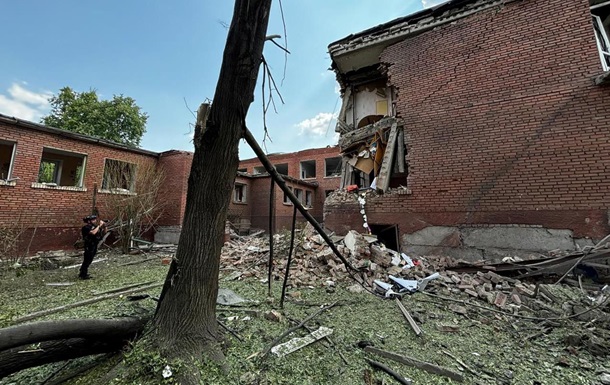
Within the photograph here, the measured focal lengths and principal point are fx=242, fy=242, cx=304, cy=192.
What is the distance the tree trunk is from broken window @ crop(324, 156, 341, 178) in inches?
865

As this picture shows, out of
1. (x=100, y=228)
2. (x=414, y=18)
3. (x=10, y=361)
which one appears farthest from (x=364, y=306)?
(x=414, y=18)

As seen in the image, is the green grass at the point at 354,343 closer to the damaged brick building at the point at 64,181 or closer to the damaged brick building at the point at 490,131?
the damaged brick building at the point at 490,131

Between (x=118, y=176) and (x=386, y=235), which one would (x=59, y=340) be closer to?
(x=386, y=235)

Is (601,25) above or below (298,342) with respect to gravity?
above

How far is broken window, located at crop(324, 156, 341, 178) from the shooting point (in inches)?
969

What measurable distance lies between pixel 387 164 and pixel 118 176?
11392mm

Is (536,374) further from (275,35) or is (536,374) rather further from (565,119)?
(565,119)

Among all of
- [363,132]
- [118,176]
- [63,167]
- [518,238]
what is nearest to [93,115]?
[63,167]

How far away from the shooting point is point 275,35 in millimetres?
2355

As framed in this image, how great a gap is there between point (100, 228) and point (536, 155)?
36.4 ft

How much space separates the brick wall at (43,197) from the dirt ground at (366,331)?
168 inches

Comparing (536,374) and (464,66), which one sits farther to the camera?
(464,66)

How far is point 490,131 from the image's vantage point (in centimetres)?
627

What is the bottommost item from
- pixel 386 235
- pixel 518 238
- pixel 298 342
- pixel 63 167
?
pixel 298 342
